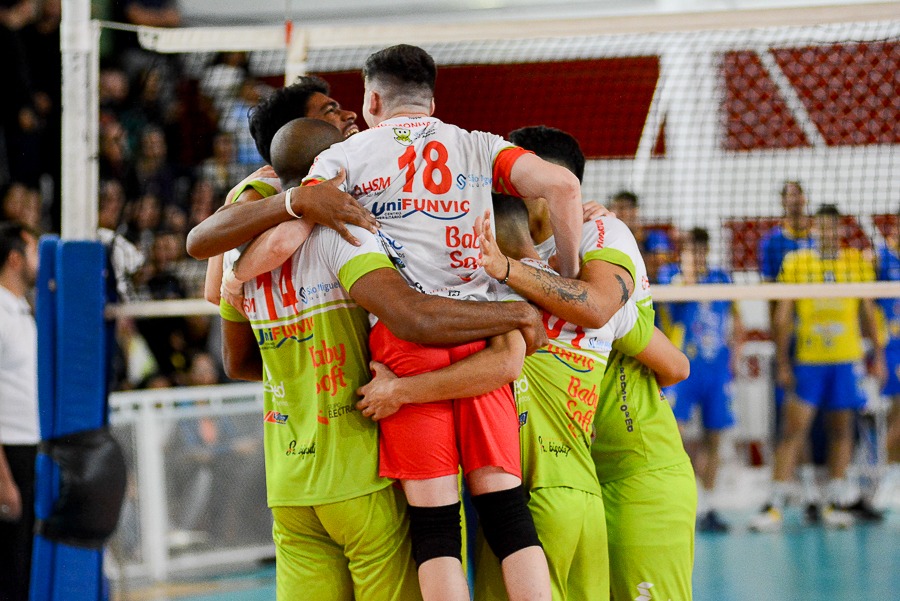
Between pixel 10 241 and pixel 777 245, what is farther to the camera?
pixel 777 245

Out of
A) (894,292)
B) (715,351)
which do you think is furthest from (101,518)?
(715,351)

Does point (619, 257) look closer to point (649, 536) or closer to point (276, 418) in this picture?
point (649, 536)

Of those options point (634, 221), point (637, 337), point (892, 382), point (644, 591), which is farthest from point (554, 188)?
point (892, 382)

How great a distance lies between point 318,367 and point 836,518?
7.40 metres

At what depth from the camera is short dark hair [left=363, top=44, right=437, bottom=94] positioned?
3.52 metres

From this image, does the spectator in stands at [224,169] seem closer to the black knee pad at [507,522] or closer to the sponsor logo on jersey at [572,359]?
the sponsor logo on jersey at [572,359]

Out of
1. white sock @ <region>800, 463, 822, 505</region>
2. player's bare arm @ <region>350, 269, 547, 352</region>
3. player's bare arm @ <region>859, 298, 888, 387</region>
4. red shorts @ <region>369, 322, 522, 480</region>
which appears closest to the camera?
player's bare arm @ <region>350, 269, 547, 352</region>

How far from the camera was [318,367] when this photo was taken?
3.40 m

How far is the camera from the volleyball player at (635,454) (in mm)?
3711

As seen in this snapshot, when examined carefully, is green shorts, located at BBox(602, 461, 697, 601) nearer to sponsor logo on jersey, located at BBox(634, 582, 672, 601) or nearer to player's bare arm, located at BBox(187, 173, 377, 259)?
sponsor logo on jersey, located at BBox(634, 582, 672, 601)

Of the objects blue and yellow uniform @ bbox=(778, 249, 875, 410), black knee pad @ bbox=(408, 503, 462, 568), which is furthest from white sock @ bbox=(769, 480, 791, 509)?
black knee pad @ bbox=(408, 503, 462, 568)

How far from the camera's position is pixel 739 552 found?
8.41 m

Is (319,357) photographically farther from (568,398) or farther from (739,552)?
(739,552)

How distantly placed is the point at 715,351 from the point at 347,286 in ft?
23.1
